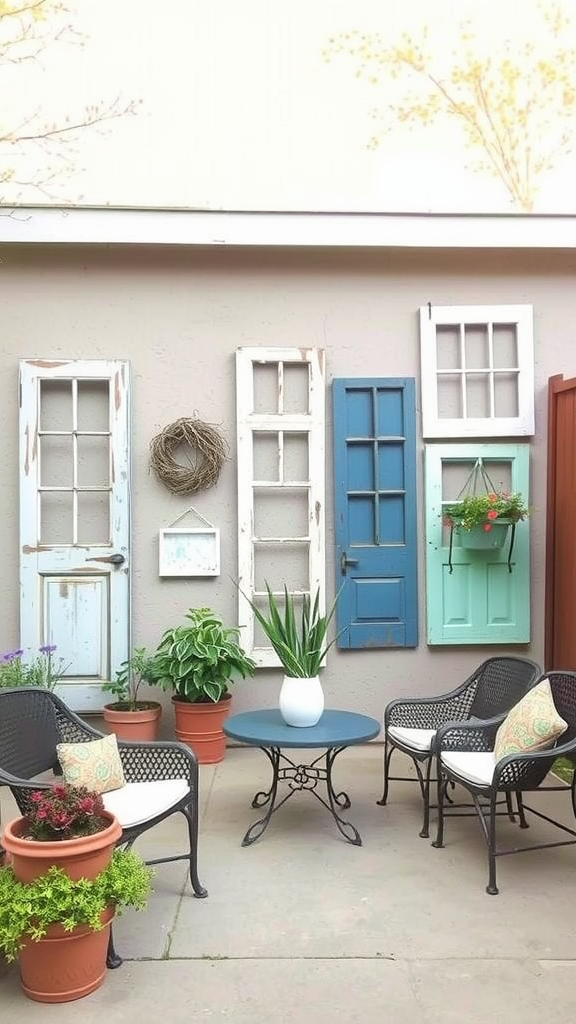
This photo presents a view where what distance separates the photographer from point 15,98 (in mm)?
6840

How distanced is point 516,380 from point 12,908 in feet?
13.9

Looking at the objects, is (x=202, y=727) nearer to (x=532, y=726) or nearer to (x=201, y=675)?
(x=201, y=675)

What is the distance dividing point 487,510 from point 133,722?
7.86ft

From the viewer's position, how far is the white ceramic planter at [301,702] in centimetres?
356

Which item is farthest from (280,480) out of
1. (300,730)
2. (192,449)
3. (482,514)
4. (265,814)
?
(265,814)

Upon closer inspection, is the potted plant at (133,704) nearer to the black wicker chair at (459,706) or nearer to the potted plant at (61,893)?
the black wicker chair at (459,706)

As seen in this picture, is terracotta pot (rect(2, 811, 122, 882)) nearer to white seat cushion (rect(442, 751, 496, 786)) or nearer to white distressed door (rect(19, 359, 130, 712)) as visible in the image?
white seat cushion (rect(442, 751, 496, 786))

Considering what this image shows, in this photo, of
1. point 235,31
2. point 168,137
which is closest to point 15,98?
point 168,137

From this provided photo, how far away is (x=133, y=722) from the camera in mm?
4695

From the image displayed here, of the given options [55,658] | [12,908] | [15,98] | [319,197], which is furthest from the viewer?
[319,197]

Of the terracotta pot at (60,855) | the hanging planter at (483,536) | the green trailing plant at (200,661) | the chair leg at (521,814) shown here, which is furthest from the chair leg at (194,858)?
the hanging planter at (483,536)

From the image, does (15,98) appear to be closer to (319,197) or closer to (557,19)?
(319,197)

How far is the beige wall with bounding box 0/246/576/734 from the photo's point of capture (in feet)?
16.8

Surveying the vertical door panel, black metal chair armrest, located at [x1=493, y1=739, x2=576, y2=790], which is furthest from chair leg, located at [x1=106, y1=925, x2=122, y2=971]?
the vertical door panel
